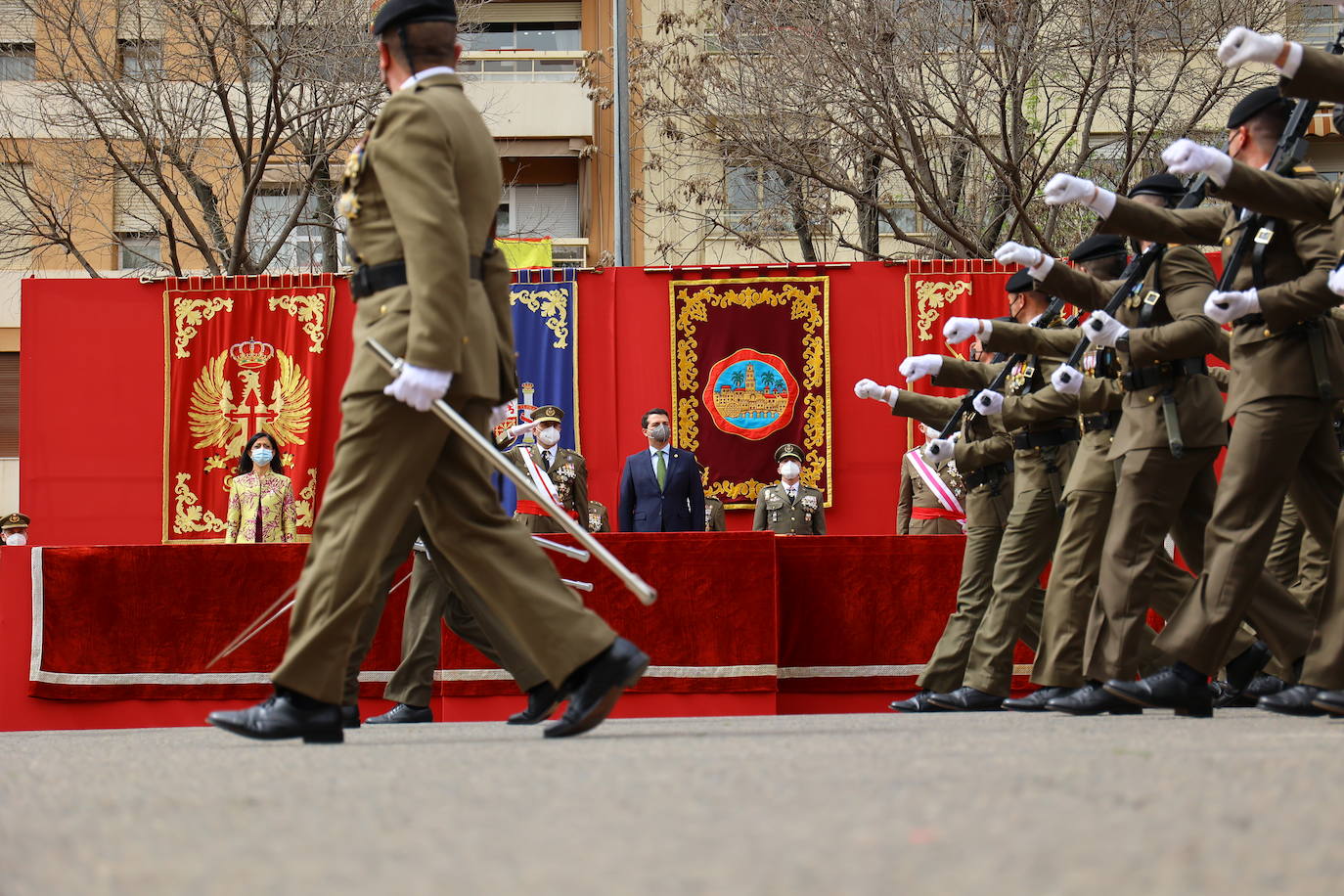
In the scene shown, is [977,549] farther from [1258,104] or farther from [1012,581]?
[1258,104]

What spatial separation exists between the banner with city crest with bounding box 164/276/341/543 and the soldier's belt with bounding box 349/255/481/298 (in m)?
10.0

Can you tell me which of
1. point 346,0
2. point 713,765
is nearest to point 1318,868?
point 713,765

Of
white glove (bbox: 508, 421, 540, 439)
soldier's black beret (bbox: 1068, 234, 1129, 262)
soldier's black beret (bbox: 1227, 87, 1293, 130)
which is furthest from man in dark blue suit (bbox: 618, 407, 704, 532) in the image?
soldier's black beret (bbox: 1227, 87, 1293, 130)

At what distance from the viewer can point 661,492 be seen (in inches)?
489

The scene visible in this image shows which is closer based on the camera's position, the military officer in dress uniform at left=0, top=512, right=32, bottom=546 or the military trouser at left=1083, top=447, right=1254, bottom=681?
the military trouser at left=1083, top=447, right=1254, bottom=681

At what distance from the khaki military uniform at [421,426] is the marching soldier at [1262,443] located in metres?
1.98

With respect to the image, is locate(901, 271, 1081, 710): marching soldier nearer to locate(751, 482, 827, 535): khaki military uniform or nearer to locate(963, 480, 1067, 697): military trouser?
locate(963, 480, 1067, 697): military trouser

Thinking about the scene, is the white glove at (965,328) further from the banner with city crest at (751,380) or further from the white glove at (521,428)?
the banner with city crest at (751,380)

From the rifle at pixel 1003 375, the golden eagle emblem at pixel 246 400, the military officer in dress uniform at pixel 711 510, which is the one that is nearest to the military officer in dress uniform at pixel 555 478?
the military officer in dress uniform at pixel 711 510

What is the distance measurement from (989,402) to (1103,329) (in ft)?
4.79

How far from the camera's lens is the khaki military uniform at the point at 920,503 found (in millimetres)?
12312

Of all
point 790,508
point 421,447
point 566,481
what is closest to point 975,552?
point 421,447

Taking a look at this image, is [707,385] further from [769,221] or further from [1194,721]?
[1194,721]

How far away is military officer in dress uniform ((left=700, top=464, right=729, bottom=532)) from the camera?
13.3 metres
